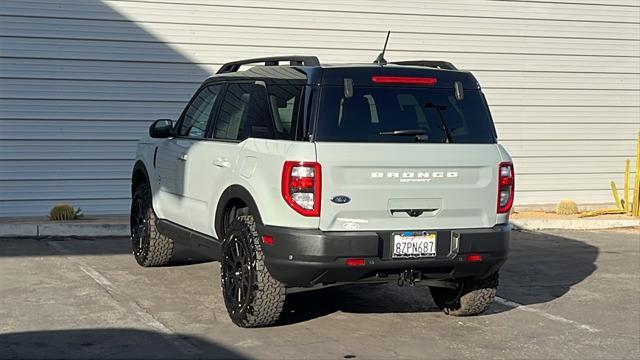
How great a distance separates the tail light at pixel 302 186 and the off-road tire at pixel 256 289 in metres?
0.50

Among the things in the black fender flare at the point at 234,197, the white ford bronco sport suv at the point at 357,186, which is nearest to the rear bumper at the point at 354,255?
the white ford bronco sport suv at the point at 357,186

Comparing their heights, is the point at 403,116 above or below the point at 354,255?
above

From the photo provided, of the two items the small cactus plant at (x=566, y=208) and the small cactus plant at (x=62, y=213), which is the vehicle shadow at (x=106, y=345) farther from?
the small cactus plant at (x=566, y=208)

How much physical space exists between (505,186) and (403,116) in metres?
0.92

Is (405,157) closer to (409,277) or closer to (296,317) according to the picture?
(409,277)

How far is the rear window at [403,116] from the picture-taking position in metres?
6.48

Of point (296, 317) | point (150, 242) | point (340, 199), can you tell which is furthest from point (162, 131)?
point (340, 199)

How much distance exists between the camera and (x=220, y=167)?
23.8ft

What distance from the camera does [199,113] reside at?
823 cm

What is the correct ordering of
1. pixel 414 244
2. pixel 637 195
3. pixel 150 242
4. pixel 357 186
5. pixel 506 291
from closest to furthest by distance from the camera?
pixel 357 186 → pixel 414 244 → pixel 506 291 → pixel 150 242 → pixel 637 195

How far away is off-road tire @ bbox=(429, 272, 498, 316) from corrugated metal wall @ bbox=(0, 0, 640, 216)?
6.16 meters

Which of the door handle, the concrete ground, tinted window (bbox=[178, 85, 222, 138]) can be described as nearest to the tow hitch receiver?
the concrete ground

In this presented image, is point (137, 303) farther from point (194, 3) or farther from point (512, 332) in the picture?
point (194, 3)

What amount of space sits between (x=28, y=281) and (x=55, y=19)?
465 centimetres
